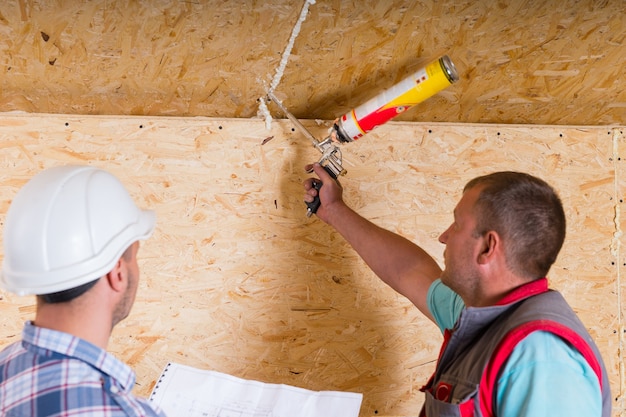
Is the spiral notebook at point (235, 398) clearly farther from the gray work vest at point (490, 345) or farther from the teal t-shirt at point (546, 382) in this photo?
the teal t-shirt at point (546, 382)

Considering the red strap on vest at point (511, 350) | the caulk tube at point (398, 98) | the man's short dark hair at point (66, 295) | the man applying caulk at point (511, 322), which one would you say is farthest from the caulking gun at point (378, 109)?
the man's short dark hair at point (66, 295)

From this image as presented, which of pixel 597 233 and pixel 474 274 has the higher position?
pixel 597 233

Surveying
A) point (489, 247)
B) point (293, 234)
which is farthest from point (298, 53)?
point (489, 247)

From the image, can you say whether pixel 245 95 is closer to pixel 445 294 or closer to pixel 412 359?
pixel 445 294

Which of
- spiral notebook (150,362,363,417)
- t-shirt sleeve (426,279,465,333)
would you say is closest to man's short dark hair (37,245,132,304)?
spiral notebook (150,362,363,417)

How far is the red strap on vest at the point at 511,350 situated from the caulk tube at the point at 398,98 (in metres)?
0.64

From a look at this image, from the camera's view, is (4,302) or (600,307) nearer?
(4,302)

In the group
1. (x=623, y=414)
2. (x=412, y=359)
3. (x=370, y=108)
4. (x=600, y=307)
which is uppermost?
(x=370, y=108)

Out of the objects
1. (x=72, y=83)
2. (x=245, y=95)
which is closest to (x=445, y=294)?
(x=245, y=95)

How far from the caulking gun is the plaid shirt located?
0.86 metres

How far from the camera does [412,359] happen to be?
1.89 meters

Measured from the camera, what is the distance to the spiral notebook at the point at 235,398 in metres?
1.57

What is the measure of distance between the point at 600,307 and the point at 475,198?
0.88 meters

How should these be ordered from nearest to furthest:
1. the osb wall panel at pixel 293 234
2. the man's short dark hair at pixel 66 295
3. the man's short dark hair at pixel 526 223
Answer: the man's short dark hair at pixel 66 295 → the man's short dark hair at pixel 526 223 → the osb wall panel at pixel 293 234
